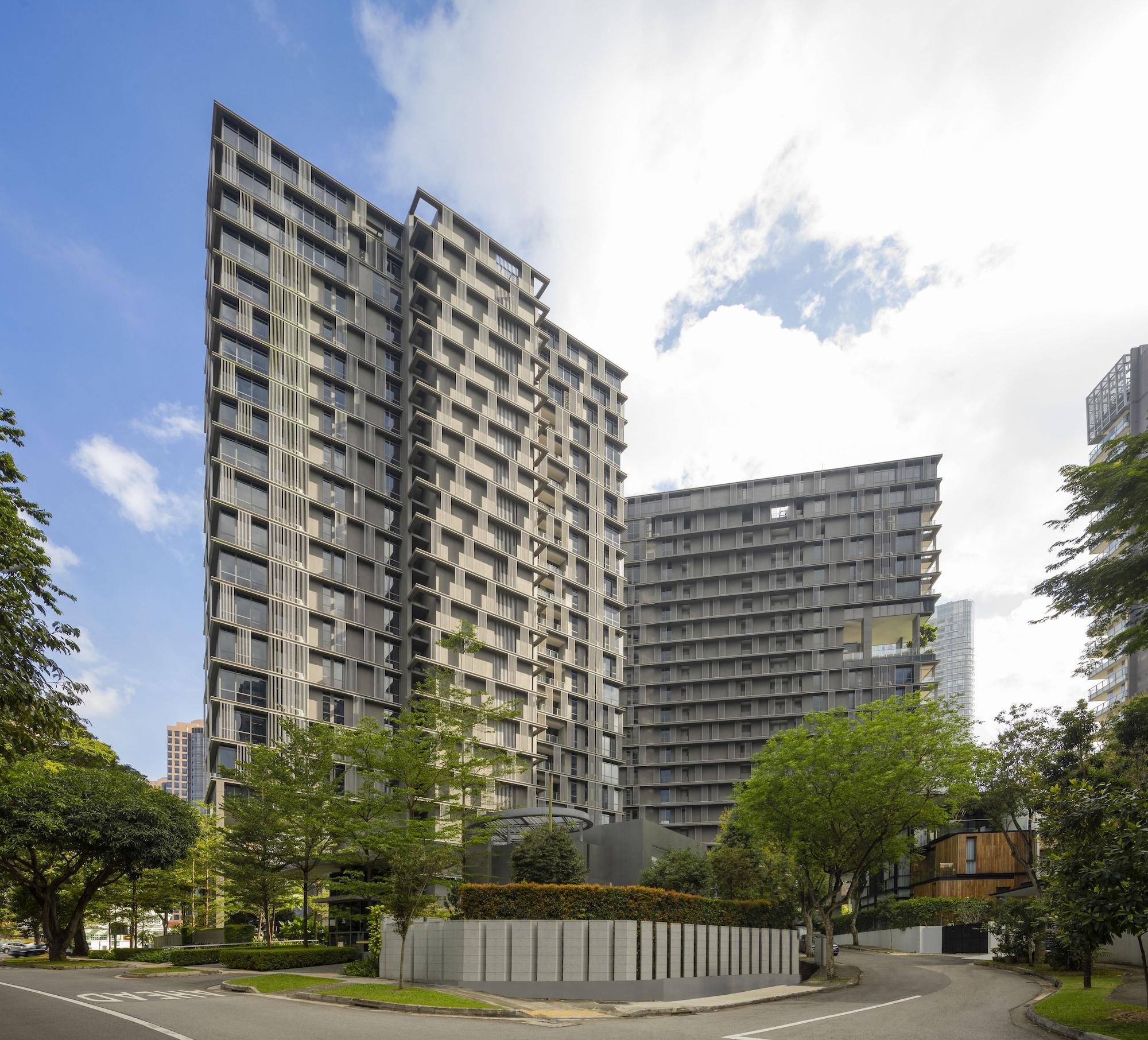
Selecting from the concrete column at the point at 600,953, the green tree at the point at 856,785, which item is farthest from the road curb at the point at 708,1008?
the green tree at the point at 856,785

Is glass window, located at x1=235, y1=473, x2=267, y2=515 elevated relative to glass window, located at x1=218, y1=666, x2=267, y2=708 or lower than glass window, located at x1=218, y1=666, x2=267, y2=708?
elevated

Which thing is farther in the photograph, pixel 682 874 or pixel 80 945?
pixel 80 945

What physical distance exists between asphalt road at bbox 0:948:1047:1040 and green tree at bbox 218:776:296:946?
11694mm

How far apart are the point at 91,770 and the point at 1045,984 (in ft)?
163

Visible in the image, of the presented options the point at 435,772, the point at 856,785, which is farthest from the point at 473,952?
the point at 856,785

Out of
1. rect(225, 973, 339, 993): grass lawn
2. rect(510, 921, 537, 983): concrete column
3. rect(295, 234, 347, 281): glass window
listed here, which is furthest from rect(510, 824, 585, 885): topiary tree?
rect(295, 234, 347, 281): glass window

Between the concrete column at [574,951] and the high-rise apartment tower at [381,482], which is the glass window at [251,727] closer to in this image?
the high-rise apartment tower at [381,482]

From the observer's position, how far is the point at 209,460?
236 ft

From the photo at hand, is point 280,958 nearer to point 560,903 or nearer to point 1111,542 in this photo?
point 560,903

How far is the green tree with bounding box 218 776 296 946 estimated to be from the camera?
46.8 meters

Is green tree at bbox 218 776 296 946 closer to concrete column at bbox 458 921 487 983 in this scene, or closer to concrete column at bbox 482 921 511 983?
concrete column at bbox 458 921 487 983

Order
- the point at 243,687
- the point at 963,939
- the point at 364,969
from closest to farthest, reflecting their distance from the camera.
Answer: the point at 364,969 < the point at 243,687 < the point at 963,939

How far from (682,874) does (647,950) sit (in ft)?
32.9

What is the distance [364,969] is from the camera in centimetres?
3309
